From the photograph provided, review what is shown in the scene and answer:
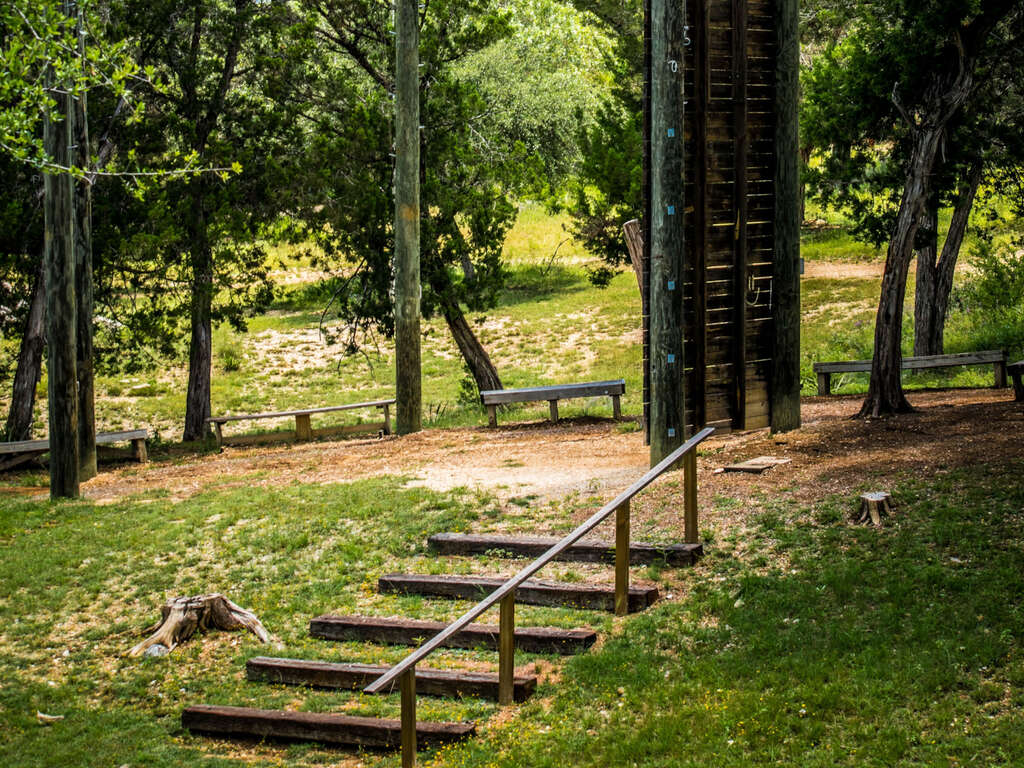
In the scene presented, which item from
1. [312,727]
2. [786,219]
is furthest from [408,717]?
[786,219]

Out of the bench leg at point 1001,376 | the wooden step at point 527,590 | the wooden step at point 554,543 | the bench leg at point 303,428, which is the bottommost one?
the wooden step at point 527,590

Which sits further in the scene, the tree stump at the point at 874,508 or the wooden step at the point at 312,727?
the tree stump at the point at 874,508

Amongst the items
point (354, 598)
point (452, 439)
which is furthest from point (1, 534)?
point (452, 439)

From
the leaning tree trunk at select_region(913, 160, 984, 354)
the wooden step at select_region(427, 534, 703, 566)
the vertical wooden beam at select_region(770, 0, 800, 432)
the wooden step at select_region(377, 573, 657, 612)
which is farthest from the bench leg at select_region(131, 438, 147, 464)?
the leaning tree trunk at select_region(913, 160, 984, 354)

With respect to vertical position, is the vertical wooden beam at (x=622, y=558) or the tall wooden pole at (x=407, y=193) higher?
the tall wooden pole at (x=407, y=193)

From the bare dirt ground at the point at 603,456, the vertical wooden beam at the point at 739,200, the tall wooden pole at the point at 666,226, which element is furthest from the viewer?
the vertical wooden beam at the point at 739,200

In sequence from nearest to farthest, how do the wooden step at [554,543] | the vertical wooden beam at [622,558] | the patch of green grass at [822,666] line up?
the patch of green grass at [822,666] → the vertical wooden beam at [622,558] → the wooden step at [554,543]

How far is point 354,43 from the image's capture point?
20.0m

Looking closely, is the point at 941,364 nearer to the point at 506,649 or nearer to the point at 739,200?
the point at 739,200

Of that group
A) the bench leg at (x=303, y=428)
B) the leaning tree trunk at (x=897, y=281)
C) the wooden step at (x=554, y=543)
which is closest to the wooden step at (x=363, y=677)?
the wooden step at (x=554, y=543)

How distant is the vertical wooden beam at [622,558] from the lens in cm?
800

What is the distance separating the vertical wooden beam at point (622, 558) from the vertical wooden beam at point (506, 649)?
116cm

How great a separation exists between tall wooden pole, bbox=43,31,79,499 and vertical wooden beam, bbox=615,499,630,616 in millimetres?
7905

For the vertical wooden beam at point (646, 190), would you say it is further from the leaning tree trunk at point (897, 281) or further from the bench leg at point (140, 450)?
the bench leg at point (140, 450)
